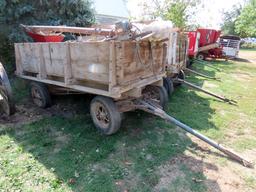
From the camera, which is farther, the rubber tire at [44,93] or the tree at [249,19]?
the tree at [249,19]

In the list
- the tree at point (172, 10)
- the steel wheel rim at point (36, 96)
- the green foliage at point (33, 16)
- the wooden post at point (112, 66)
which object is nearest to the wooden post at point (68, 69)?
the wooden post at point (112, 66)

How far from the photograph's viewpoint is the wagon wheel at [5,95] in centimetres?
455

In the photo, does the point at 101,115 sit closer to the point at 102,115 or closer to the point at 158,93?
the point at 102,115

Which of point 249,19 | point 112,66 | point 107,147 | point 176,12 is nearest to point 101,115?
point 107,147

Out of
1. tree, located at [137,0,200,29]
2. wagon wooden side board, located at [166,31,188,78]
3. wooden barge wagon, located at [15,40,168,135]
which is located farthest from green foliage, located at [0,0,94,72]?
tree, located at [137,0,200,29]

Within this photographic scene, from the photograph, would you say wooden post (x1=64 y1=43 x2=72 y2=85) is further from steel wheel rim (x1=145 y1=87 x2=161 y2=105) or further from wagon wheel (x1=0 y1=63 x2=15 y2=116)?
steel wheel rim (x1=145 y1=87 x2=161 y2=105)

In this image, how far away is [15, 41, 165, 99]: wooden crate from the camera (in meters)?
3.58

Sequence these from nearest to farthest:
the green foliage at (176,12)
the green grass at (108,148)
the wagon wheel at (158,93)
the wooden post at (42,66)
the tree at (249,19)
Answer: the green grass at (108,148) < the wooden post at (42,66) < the wagon wheel at (158,93) < the green foliage at (176,12) < the tree at (249,19)

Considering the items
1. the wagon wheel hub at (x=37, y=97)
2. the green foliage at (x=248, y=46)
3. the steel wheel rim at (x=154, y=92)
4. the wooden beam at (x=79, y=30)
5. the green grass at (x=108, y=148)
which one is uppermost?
the wooden beam at (x=79, y=30)

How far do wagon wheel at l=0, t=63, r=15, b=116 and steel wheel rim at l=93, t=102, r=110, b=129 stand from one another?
1809 millimetres

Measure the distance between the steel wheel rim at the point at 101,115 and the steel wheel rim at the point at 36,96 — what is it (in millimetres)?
1804

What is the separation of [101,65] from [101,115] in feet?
3.19

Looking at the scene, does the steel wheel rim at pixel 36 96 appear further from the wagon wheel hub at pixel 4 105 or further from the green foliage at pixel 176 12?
the green foliage at pixel 176 12

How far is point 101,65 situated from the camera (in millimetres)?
3660
